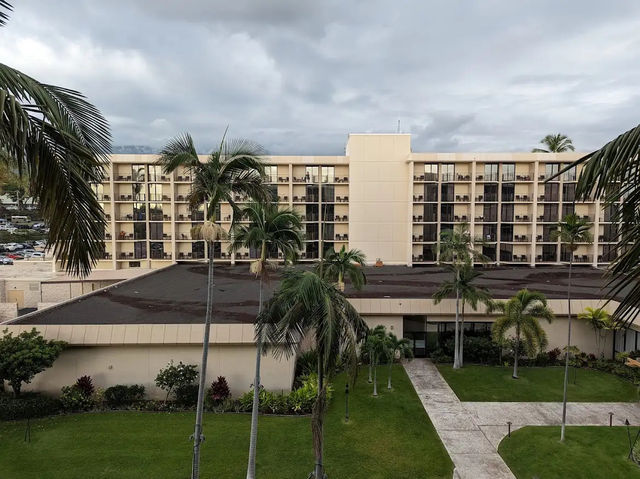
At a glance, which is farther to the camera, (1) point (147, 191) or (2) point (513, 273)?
(1) point (147, 191)

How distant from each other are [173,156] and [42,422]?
15080 millimetres

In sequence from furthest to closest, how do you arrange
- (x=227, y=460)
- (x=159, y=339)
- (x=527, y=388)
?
(x=527, y=388), (x=159, y=339), (x=227, y=460)

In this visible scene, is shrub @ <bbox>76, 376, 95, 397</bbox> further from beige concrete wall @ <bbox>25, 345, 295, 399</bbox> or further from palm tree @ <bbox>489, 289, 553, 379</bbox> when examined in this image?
palm tree @ <bbox>489, 289, 553, 379</bbox>

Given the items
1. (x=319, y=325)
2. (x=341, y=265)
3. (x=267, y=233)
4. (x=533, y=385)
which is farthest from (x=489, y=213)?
(x=319, y=325)

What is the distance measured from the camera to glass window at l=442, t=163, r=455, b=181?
49.6m

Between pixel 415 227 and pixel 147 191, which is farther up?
pixel 147 191

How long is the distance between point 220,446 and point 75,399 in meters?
8.34

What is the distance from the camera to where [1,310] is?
1398 inches

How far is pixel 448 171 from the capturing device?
49.8 metres

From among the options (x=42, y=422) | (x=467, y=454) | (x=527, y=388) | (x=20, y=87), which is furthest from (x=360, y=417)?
(x=20, y=87)

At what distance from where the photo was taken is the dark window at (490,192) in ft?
163

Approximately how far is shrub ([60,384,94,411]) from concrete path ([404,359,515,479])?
1721 centimetres

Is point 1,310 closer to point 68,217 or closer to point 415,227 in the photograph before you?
point 68,217

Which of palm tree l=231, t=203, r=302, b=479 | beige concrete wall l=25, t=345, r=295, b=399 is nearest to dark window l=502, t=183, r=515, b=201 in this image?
beige concrete wall l=25, t=345, r=295, b=399
